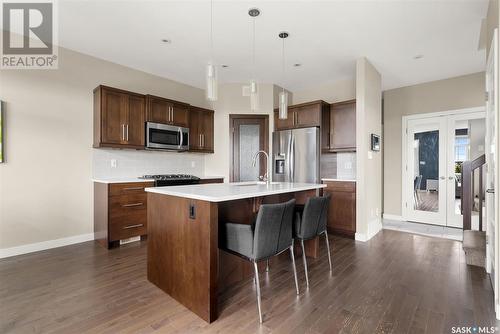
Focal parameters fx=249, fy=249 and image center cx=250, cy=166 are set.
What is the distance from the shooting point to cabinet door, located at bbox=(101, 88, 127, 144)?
3.47 metres

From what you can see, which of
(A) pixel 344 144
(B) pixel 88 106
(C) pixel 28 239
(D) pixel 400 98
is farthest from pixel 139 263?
(D) pixel 400 98

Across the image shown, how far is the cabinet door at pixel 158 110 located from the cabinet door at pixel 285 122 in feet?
6.57

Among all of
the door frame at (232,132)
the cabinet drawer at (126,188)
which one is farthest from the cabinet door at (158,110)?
the door frame at (232,132)

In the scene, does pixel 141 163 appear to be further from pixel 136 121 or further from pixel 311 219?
pixel 311 219

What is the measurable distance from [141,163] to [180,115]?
1073 mm

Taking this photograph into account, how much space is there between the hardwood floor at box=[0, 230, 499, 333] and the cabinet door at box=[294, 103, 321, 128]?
2.26 meters

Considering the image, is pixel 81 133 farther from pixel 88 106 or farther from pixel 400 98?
pixel 400 98

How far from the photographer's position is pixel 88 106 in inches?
142

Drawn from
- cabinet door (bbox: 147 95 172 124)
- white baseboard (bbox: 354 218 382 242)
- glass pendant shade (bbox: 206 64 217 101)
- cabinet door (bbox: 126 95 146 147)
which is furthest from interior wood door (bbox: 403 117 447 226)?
cabinet door (bbox: 126 95 146 147)

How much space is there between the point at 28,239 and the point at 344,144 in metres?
4.66

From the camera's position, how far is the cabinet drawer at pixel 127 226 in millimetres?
3260

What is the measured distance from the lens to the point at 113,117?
3.57 m

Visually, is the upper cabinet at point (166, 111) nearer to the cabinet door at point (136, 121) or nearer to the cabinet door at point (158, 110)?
the cabinet door at point (158, 110)

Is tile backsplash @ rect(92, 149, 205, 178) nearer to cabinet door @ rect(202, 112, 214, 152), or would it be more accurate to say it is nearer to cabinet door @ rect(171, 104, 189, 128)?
cabinet door @ rect(202, 112, 214, 152)
